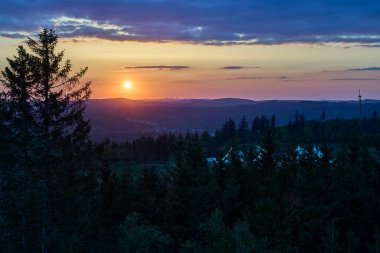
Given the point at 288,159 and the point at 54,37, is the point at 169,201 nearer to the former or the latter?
the point at 288,159

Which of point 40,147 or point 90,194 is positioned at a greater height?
point 40,147

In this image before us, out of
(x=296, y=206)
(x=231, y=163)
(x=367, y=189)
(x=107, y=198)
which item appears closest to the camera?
(x=296, y=206)

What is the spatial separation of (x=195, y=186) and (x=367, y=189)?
55.1 feet

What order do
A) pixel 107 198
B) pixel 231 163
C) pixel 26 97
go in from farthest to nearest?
pixel 231 163, pixel 107 198, pixel 26 97

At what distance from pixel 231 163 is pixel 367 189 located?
41.6 ft

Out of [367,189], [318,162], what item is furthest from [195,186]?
[367,189]

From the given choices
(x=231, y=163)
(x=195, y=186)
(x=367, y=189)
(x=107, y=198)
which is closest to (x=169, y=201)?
(x=195, y=186)

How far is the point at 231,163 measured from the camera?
144ft

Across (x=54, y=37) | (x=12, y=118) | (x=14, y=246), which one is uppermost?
(x=54, y=37)

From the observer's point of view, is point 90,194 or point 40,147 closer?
point 40,147

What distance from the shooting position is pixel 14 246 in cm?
2752

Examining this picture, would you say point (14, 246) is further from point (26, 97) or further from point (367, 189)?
point (367, 189)

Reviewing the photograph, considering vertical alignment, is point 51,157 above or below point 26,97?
below

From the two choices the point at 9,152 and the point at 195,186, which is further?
the point at 195,186
